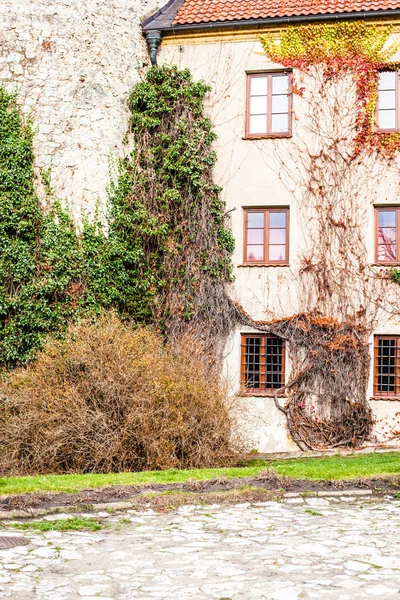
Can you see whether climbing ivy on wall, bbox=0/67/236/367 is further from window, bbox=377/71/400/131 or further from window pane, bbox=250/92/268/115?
window, bbox=377/71/400/131

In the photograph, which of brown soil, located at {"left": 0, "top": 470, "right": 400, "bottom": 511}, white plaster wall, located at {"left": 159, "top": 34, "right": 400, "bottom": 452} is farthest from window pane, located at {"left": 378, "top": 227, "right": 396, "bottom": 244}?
brown soil, located at {"left": 0, "top": 470, "right": 400, "bottom": 511}

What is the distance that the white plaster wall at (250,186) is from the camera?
20359 millimetres

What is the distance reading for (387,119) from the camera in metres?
20.7

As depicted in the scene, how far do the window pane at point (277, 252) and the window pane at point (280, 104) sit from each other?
3.58m

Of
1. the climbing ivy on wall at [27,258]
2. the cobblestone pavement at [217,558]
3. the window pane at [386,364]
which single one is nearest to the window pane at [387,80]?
the window pane at [386,364]

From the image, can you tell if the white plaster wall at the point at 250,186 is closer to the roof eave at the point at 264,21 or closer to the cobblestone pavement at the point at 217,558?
the roof eave at the point at 264,21

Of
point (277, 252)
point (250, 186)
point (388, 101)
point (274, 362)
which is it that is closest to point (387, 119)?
point (388, 101)

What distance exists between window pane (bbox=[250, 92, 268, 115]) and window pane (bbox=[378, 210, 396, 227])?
4032mm

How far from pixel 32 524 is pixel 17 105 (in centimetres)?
1351

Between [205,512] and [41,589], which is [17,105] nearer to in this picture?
[205,512]

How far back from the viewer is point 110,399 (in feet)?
49.4

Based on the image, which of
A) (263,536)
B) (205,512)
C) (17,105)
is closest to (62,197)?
(17,105)

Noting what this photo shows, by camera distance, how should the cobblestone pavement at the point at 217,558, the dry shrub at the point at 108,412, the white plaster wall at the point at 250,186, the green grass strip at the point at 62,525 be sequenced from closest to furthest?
the cobblestone pavement at the point at 217,558 → the green grass strip at the point at 62,525 → the dry shrub at the point at 108,412 → the white plaster wall at the point at 250,186

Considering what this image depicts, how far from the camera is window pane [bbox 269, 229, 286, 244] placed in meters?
21.0
